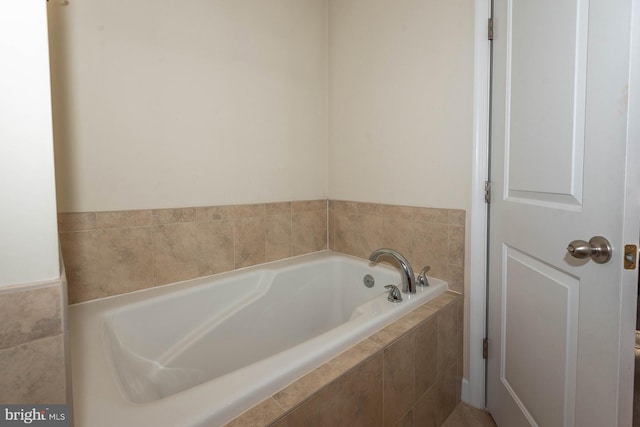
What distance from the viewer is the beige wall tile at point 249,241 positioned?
192 cm

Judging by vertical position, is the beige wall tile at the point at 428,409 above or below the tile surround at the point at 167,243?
below

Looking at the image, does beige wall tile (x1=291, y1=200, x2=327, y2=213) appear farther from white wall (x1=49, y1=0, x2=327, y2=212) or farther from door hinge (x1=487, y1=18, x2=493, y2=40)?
door hinge (x1=487, y1=18, x2=493, y2=40)

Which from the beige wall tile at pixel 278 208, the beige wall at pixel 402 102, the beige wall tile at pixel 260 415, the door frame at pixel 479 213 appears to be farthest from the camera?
the beige wall tile at pixel 278 208

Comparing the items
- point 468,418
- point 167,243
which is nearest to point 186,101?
point 167,243

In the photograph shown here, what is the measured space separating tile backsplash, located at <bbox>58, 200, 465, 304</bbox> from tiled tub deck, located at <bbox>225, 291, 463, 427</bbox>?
355 mm

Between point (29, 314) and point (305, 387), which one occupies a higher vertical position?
point (29, 314)

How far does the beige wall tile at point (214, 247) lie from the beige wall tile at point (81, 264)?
0.46m

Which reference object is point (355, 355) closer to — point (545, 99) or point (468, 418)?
point (468, 418)

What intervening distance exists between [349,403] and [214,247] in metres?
1.13

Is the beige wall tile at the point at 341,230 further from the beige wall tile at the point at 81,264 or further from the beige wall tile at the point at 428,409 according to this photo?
the beige wall tile at the point at 81,264

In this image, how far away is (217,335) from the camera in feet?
5.18

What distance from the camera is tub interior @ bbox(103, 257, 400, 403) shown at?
1.29 meters

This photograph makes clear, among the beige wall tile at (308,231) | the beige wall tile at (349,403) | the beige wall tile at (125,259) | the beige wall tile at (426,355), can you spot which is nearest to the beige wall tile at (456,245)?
the beige wall tile at (426,355)

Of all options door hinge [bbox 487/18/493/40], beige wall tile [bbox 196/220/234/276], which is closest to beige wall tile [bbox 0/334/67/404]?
beige wall tile [bbox 196/220/234/276]
